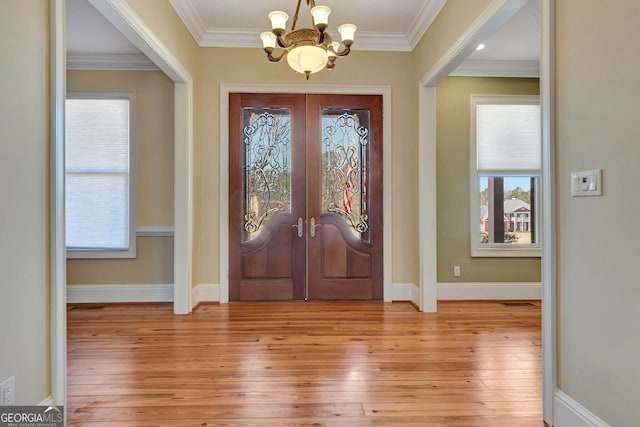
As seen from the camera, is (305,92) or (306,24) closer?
(306,24)

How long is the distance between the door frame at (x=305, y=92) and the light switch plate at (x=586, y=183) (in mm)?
2404

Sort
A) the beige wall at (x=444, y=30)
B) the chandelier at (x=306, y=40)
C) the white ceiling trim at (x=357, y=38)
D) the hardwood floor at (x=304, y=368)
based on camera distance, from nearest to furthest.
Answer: the hardwood floor at (x=304, y=368) < the chandelier at (x=306, y=40) < the beige wall at (x=444, y=30) < the white ceiling trim at (x=357, y=38)

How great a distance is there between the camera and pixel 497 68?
408 cm

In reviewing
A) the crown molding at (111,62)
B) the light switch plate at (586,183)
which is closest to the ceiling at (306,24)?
the crown molding at (111,62)

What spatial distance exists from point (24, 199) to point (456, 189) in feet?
12.8

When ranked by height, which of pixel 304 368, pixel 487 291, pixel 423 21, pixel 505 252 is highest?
pixel 423 21

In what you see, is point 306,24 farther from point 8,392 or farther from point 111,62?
point 8,392

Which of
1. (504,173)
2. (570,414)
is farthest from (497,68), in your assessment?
(570,414)

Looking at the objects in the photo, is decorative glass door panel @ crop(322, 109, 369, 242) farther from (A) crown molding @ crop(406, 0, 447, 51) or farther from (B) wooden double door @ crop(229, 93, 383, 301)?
(A) crown molding @ crop(406, 0, 447, 51)

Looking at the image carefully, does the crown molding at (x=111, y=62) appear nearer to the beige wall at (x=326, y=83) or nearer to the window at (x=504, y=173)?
the beige wall at (x=326, y=83)

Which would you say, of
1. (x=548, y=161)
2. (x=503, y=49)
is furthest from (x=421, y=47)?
(x=548, y=161)

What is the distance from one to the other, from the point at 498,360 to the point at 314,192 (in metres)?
2.37

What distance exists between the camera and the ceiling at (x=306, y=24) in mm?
3273

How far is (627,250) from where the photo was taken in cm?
136
